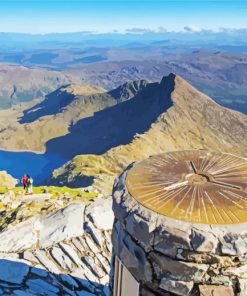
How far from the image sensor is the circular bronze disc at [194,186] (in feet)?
27.0

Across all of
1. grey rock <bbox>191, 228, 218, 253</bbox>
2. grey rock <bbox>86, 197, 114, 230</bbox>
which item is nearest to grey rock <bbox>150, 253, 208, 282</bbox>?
grey rock <bbox>191, 228, 218, 253</bbox>

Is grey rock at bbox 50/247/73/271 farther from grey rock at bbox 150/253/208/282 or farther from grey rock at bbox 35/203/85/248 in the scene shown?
grey rock at bbox 150/253/208/282

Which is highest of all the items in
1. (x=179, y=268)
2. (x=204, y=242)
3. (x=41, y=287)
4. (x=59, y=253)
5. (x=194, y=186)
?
(x=194, y=186)

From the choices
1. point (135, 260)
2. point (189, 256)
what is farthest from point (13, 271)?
point (189, 256)

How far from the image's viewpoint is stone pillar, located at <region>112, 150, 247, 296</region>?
759 cm

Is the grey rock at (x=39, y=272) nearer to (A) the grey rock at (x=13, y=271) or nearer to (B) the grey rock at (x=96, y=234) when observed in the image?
(A) the grey rock at (x=13, y=271)

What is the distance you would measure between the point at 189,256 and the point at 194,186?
1993mm

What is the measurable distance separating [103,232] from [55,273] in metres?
3.22

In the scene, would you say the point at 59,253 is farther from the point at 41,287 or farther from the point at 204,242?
the point at 204,242

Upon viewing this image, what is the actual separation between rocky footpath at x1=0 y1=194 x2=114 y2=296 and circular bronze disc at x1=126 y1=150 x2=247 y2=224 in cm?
658

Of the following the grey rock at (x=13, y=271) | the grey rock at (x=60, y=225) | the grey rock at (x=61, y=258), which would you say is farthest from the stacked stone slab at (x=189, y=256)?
the grey rock at (x=60, y=225)

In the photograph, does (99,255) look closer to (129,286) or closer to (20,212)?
(20,212)

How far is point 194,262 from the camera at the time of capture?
7.66 meters

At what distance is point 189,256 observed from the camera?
25.0 feet
